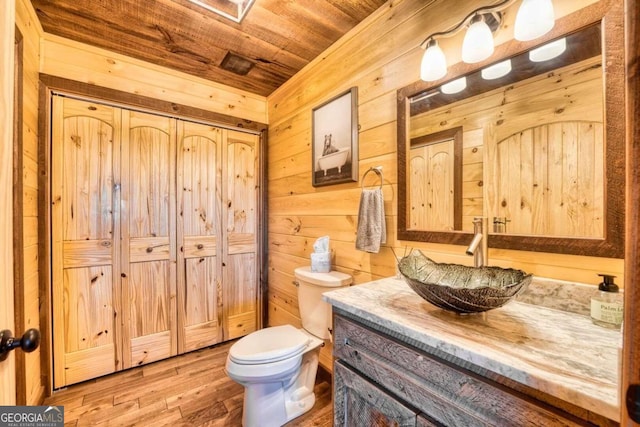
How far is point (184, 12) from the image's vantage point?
151 cm

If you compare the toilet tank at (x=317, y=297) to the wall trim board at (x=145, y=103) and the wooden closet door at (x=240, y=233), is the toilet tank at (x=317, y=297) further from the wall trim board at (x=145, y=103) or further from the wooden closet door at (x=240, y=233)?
the wall trim board at (x=145, y=103)

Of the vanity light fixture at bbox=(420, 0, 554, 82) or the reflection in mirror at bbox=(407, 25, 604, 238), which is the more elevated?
the vanity light fixture at bbox=(420, 0, 554, 82)

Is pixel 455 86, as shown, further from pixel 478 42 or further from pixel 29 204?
pixel 29 204

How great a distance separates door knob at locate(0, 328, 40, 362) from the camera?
0.55m

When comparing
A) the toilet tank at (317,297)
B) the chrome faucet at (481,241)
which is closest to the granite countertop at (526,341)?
the chrome faucet at (481,241)

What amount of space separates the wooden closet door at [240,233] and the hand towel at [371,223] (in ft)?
4.33

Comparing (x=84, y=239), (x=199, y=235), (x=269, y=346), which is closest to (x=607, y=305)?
(x=269, y=346)

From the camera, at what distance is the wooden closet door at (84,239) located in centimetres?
171

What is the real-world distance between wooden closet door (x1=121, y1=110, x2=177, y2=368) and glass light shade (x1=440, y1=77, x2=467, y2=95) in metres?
1.94

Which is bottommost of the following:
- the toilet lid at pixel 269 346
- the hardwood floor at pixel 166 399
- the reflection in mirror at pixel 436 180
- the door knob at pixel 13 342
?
the hardwood floor at pixel 166 399

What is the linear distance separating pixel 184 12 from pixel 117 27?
0.49 meters

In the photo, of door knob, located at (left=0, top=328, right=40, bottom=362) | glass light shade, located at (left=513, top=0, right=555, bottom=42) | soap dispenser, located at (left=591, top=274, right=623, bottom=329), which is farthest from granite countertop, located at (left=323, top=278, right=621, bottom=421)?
glass light shade, located at (left=513, top=0, right=555, bottom=42)

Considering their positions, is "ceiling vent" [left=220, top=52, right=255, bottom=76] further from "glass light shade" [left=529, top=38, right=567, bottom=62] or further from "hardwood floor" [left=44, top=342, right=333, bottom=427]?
"hardwood floor" [left=44, top=342, right=333, bottom=427]

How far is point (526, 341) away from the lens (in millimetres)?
658
